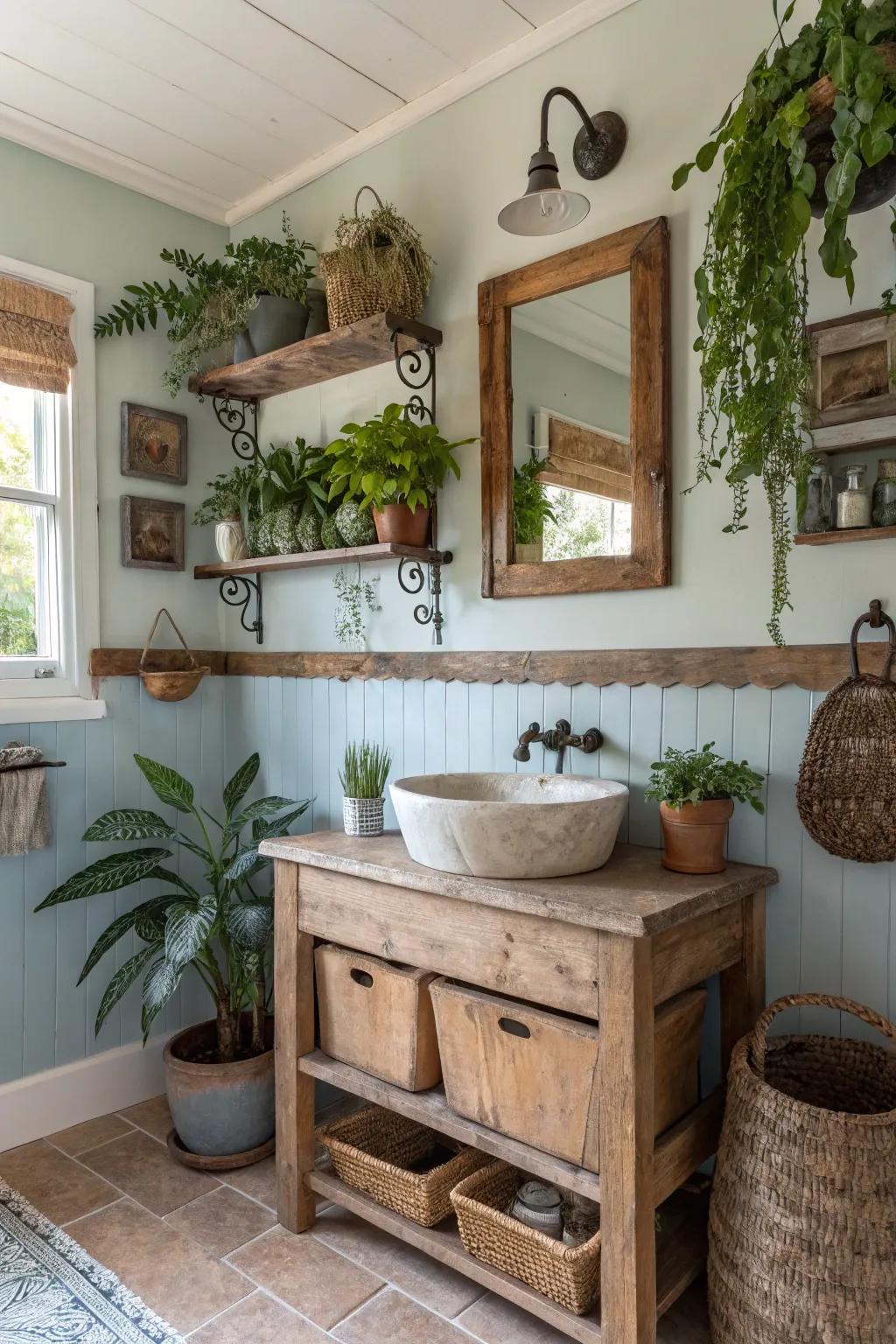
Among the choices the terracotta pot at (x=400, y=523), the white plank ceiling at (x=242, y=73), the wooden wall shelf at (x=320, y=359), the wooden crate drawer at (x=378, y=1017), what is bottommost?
→ the wooden crate drawer at (x=378, y=1017)

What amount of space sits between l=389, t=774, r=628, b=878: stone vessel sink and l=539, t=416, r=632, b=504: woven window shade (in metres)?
0.64

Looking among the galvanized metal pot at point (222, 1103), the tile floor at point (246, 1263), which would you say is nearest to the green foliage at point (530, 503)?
the galvanized metal pot at point (222, 1103)

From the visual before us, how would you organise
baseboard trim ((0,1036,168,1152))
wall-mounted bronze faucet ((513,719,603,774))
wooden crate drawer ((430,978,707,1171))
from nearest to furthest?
wooden crate drawer ((430,978,707,1171)), wall-mounted bronze faucet ((513,719,603,774)), baseboard trim ((0,1036,168,1152))

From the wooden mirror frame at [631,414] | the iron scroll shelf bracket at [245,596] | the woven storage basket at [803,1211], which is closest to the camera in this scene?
the woven storage basket at [803,1211]

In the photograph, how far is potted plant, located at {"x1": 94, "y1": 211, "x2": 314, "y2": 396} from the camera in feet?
7.91

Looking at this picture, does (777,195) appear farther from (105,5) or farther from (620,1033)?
(105,5)

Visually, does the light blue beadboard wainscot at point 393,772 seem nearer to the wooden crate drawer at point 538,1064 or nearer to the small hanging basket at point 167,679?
the small hanging basket at point 167,679

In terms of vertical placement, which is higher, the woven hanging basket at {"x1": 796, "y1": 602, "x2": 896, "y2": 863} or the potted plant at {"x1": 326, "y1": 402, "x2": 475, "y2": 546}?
the potted plant at {"x1": 326, "y1": 402, "x2": 475, "y2": 546}

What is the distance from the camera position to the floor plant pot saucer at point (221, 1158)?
7.11 feet

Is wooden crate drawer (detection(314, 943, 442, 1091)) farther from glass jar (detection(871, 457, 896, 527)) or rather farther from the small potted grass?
glass jar (detection(871, 457, 896, 527))

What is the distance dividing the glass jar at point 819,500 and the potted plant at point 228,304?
145 centimetres

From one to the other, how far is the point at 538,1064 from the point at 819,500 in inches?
42.5

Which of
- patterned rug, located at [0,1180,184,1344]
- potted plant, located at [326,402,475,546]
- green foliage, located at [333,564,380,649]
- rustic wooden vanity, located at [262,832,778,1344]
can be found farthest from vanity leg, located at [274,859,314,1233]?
potted plant, located at [326,402,475,546]

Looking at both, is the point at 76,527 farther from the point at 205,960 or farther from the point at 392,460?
the point at 205,960
